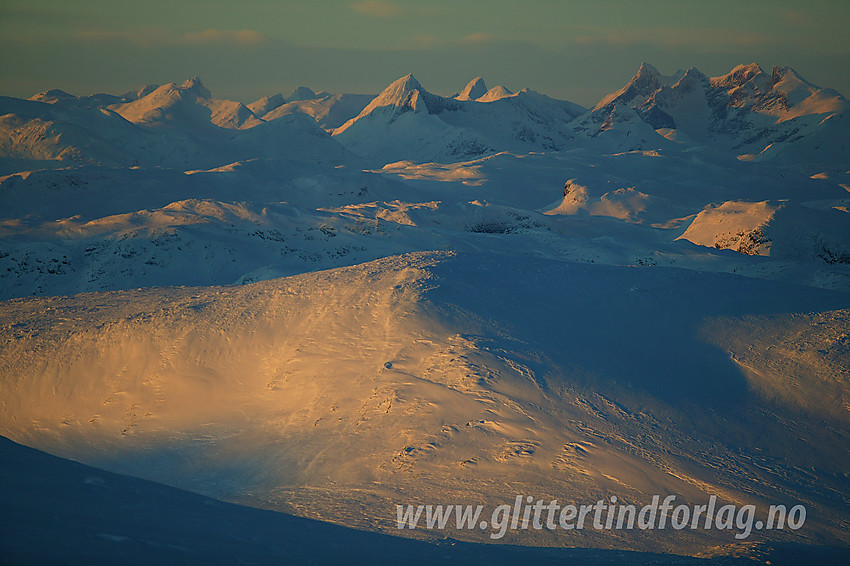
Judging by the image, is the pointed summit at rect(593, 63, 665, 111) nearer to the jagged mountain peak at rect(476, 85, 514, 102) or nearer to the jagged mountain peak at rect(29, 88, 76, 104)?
the jagged mountain peak at rect(476, 85, 514, 102)

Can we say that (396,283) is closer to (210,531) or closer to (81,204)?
(210,531)

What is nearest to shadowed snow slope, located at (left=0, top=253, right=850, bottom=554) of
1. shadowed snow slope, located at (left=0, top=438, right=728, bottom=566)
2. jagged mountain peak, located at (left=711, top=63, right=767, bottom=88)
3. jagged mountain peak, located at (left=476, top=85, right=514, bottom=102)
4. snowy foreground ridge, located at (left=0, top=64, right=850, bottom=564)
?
snowy foreground ridge, located at (left=0, top=64, right=850, bottom=564)

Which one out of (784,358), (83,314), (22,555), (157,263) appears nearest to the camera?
(22,555)

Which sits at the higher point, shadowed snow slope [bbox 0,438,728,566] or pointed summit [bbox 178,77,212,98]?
pointed summit [bbox 178,77,212,98]

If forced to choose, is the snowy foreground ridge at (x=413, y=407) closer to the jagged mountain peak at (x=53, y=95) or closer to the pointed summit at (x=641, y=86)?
the jagged mountain peak at (x=53, y=95)

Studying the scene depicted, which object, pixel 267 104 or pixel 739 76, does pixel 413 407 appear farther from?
pixel 739 76

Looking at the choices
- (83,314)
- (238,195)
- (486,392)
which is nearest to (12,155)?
(238,195)
